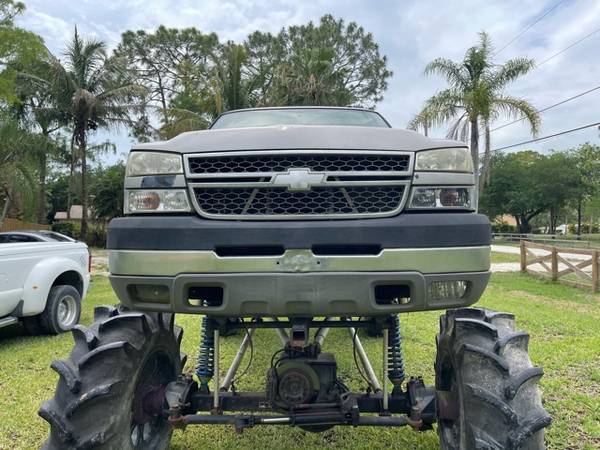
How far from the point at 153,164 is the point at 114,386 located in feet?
3.64

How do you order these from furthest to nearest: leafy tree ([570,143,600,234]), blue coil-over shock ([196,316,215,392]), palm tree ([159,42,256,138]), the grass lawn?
1. leafy tree ([570,143,600,234])
2. palm tree ([159,42,256,138])
3. the grass lawn
4. blue coil-over shock ([196,316,215,392])

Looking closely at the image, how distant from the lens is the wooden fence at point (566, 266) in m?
10.8

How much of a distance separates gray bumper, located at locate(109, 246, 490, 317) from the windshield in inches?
69.4

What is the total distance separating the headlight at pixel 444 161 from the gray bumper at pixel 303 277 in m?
0.39

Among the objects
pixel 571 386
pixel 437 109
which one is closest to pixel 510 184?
pixel 437 109

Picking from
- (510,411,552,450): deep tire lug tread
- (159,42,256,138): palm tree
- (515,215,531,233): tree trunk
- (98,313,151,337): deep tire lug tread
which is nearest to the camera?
(510,411,552,450): deep tire lug tread

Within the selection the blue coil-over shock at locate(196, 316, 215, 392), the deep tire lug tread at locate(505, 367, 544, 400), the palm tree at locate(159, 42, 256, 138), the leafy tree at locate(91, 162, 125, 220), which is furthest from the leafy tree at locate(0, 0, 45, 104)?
the leafy tree at locate(91, 162, 125, 220)

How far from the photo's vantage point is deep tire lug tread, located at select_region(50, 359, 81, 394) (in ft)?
7.39

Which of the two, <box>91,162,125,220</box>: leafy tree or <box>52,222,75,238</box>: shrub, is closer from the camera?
<box>91,162,125,220</box>: leafy tree

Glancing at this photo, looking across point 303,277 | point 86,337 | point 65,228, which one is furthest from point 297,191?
point 65,228

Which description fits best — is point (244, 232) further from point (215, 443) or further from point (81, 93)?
point (81, 93)

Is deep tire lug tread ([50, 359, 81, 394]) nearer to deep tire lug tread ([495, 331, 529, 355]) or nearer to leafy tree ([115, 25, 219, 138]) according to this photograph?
deep tire lug tread ([495, 331, 529, 355])

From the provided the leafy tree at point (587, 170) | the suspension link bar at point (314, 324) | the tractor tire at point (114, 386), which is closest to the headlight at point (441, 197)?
the suspension link bar at point (314, 324)

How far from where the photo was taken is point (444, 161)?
7.36 feet
